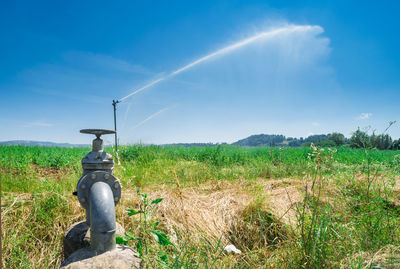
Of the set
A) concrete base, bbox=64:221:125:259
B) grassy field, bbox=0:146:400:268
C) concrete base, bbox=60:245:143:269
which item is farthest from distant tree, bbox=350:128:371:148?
concrete base, bbox=64:221:125:259

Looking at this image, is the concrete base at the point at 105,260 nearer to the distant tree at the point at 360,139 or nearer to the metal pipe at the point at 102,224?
the metal pipe at the point at 102,224

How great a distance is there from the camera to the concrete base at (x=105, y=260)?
1489 mm

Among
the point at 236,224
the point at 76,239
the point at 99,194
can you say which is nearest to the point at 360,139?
the point at 236,224

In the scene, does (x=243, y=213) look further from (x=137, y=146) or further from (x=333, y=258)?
(x=137, y=146)

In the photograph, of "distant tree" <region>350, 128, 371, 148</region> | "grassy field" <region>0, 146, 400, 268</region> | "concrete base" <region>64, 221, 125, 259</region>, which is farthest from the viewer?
"distant tree" <region>350, 128, 371, 148</region>

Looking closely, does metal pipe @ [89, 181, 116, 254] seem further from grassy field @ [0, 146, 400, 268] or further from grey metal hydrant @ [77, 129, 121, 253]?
grassy field @ [0, 146, 400, 268]

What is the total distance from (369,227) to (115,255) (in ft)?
6.76

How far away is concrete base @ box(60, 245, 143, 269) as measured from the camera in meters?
1.49

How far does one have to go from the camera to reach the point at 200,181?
5.10 meters

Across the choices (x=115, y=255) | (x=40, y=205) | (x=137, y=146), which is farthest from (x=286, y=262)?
(x=137, y=146)

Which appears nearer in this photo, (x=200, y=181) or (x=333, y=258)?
(x=333, y=258)

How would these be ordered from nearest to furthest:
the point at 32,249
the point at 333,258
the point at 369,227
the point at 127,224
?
1. the point at 333,258
2. the point at 369,227
3. the point at 32,249
4. the point at 127,224

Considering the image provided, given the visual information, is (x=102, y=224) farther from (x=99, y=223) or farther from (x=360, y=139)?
(x=360, y=139)

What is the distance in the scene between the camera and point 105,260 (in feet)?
4.97
